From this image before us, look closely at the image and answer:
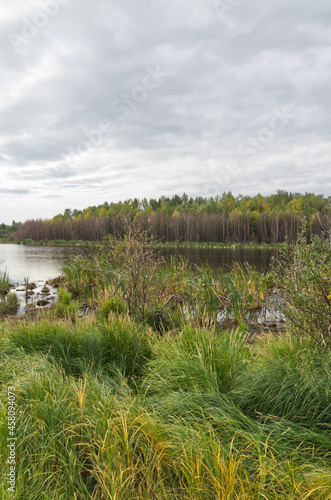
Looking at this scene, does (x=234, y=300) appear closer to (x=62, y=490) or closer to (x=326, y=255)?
(x=326, y=255)

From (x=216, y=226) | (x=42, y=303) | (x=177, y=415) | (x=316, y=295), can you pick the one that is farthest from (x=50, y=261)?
(x=216, y=226)

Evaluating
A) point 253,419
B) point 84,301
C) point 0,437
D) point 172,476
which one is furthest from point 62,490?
point 84,301

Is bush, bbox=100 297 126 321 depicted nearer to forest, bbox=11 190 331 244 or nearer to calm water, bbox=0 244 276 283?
calm water, bbox=0 244 276 283

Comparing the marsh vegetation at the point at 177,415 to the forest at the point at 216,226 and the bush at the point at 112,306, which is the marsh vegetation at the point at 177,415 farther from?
the forest at the point at 216,226

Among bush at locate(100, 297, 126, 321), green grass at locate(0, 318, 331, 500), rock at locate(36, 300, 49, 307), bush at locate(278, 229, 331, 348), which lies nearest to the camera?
green grass at locate(0, 318, 331, 500)

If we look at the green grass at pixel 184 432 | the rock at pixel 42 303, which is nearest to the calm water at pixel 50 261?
the rock at pixel 42 303

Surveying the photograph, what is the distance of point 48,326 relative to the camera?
489 centimetres

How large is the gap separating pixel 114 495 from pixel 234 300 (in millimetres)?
8302

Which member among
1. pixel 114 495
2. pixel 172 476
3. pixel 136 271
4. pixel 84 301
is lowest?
pixel 84 301

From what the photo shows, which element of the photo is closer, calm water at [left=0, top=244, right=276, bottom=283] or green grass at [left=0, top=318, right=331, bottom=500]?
green grass at [left=0, top=318, right=331, bottom=500]

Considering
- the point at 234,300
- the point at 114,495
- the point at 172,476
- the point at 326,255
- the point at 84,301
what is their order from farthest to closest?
1. the point at 84,301
2. the point at 234,300
3. the point at 326,255
4. the point at 172,476
5. the point at 114,495

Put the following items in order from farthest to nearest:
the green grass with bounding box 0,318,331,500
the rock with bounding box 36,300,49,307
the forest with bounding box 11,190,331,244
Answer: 1. the forest with bounding box 11,190,331,244
2. the rock with bounding box 36,300,49,307
3. the green grass with bounding box 0,318,331,500

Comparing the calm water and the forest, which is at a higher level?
the forest

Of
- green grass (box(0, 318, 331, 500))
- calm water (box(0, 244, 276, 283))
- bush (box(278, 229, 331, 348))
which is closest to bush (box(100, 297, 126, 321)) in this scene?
green grass (box(0, 318, 331, 500))
